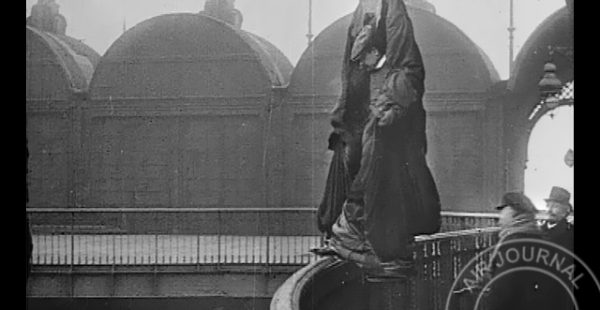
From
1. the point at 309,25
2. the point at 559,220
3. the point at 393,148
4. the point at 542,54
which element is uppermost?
the point at 309,25

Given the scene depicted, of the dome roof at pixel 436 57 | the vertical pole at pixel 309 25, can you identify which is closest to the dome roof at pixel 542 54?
the dome roof at pixel 436 57

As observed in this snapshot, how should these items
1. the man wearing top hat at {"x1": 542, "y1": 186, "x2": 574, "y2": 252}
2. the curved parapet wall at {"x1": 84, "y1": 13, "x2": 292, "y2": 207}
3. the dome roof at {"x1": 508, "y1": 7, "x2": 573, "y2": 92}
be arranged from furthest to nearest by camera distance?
the curved parapet wall at {"x1": 84, "y1": 13, "x2": 292, "y2": 207}
the dome roof at {"x1": 508, "y1": 7, "x2": 573, "y2": 92}
the man wearing top hat at {"x1": 542, "y1": 186, "x2": 574, "y2": 252}

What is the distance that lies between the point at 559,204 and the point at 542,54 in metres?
0.63

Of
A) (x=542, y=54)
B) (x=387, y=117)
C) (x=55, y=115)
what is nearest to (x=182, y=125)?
(x=55, y=115)

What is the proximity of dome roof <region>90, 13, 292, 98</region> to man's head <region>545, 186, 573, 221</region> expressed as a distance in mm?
1545

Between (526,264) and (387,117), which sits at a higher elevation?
(387,117)

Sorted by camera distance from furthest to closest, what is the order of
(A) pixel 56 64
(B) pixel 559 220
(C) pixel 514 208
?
(A) pixel 56 64, (C) pixel 514 208, (B) pixel 559 220

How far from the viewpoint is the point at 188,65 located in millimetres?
4285

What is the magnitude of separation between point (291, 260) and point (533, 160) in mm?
1454

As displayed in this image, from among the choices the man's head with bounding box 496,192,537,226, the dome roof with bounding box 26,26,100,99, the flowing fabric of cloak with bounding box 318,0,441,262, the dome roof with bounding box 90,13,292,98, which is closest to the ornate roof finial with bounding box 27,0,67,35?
the dome roof with bounding box 26,26,100,99

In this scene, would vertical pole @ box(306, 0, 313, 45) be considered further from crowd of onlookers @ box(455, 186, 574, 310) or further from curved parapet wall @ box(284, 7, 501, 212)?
crowd of onlookers @ box(455, 186, 574, 310)

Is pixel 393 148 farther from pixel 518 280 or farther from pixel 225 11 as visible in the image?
pixel 225 11

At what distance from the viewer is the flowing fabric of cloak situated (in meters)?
3.40
